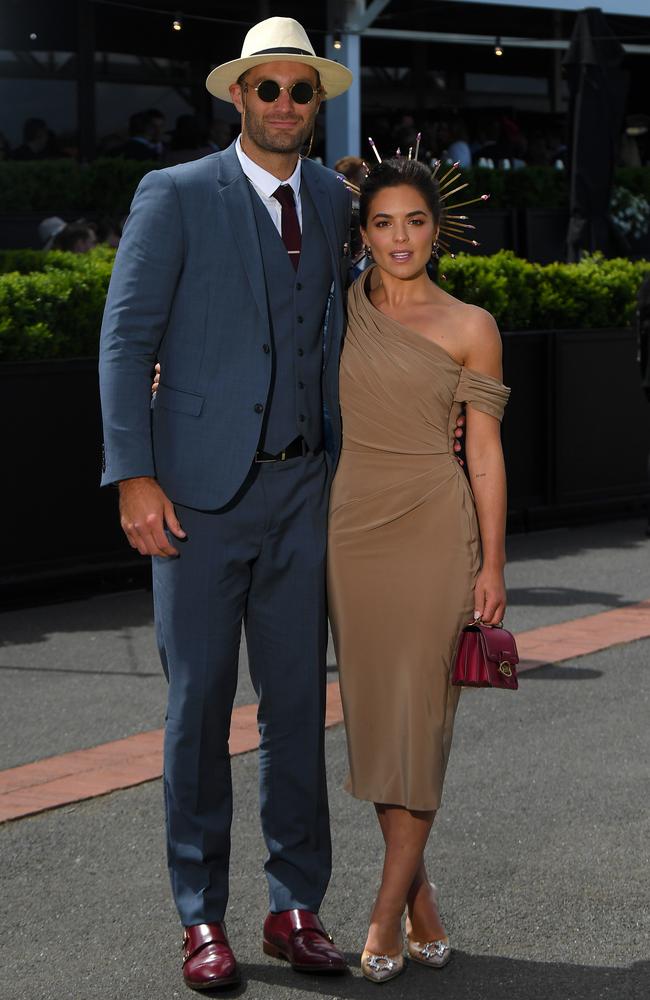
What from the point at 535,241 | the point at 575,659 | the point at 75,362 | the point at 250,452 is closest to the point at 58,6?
the point at 535,241

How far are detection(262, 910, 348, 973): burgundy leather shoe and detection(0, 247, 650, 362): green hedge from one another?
5.10 m

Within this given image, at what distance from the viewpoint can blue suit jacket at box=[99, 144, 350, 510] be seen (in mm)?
3830

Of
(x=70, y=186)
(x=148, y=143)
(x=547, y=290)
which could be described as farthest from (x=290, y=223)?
(x=148, y=143)

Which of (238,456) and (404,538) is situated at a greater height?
(238,456)

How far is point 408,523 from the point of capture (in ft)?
13.0

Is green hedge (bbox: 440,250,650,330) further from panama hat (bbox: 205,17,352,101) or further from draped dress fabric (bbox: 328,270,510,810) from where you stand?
draped dress fabric (bbox: 328,270,510,810)

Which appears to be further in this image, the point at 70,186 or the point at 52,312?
the point at 70,186

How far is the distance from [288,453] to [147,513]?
378 millimetres

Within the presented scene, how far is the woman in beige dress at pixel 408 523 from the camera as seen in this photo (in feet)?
13.0

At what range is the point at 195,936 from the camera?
393 centimetres

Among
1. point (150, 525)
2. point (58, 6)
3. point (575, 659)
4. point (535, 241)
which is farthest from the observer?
point (58, 6)

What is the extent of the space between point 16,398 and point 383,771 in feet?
16.3

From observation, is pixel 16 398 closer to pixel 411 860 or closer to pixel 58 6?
pixel 411 860

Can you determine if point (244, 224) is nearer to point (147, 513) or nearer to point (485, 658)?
point (147, 513)
